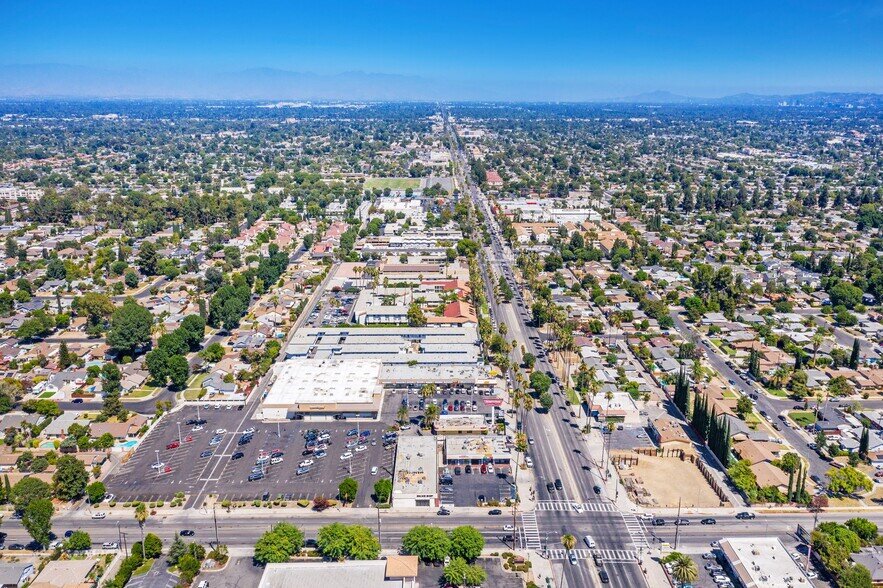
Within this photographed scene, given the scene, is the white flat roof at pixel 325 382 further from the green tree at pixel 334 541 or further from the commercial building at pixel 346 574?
the commercial building at pixel 346 574

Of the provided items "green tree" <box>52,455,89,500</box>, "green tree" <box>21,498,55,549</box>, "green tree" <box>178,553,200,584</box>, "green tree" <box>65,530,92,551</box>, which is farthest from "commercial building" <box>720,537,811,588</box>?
"green tree" <box>52,455,89,500</box>

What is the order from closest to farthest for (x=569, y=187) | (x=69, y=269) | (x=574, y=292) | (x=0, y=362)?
(x=0, y=362) → (x=574, y=292) → (x=69, y=269) → (x=569, y=187)

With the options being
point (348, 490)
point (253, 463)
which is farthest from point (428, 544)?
point (253, 463)

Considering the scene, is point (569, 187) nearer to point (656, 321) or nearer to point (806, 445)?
point (656, 321)

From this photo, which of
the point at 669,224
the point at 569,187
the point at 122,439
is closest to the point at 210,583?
the point at 122,439

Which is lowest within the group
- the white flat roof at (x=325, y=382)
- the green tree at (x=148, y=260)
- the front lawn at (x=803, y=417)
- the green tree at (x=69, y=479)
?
the front lawn at (x=803, y=417)

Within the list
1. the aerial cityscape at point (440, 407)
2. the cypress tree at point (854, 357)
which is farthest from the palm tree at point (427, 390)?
the cypress tree at point (854, 357)
